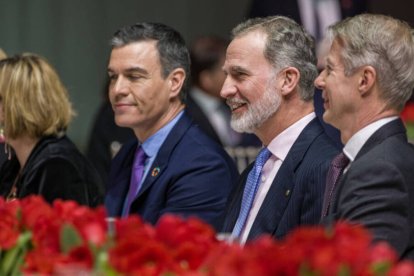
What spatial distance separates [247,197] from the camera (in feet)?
13.1

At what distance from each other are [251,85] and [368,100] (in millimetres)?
816

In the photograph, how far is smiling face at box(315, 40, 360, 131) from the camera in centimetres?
337

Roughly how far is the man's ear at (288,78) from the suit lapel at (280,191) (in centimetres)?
21

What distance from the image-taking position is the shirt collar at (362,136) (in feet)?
11.0

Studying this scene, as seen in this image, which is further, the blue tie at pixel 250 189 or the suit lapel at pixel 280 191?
the blue tie at pixel 250 189

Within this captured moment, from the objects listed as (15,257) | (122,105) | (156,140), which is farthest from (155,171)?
(15,257)

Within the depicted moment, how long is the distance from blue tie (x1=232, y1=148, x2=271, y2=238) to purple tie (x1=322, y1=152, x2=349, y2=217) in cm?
41

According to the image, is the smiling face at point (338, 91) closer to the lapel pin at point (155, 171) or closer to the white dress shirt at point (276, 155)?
the white dress shirt at point (276, 155)

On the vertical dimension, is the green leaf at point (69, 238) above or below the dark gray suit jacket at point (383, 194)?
above

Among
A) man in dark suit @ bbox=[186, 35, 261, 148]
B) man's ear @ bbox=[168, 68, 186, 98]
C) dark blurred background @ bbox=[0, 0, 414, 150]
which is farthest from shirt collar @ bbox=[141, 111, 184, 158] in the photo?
dark blurred background @ bbox=[0, 0, 414, 150]

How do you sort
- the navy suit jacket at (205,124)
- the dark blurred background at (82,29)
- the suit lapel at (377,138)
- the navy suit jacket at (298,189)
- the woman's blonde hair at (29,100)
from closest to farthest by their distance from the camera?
the suit lapel at (377,138)
the navy suit jacket at (298,189)
the woman's blonde hair at (29,100)
the navy suit jacket at (205,124)
the dark blurred background at (82,29)

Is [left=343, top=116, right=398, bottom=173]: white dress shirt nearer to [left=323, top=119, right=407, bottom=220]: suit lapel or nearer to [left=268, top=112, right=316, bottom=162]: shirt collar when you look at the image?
[left=323, top=119, right=407, bottom=220]: suit lapel

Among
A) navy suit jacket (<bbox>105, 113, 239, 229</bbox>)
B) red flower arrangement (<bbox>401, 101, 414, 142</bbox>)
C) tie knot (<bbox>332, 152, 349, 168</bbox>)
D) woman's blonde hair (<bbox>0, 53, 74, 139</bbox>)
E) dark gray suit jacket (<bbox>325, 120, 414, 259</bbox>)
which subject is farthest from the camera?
red flower arrangement (<bbox>401, 101, 414, 142</bbox>)

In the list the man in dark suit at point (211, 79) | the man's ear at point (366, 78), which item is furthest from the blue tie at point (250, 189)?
the man in dark suit at point (211, 79)
